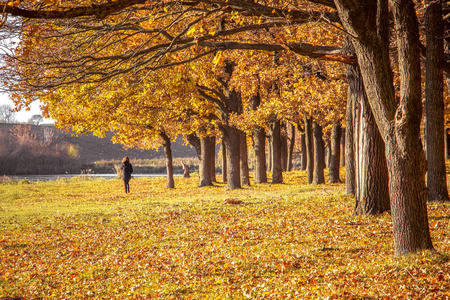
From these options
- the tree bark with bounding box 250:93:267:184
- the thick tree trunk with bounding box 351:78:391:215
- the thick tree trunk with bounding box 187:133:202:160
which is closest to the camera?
the thick tree trunk with bounding box 351:78:391:215

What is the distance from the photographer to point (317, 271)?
655cm

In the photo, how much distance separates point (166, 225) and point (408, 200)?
788cm

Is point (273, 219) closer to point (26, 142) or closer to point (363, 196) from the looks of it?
point (363, 196)

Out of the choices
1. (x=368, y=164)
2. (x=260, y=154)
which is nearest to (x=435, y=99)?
A: (x=368, y=164)

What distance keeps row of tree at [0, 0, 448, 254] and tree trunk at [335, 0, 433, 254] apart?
0.05ft

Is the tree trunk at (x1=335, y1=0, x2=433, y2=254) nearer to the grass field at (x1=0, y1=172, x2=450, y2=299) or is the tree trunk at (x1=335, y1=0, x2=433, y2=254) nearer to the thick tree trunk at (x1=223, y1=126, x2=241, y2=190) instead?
the grass field at (x1=0, y1=172, x2=450, y2=299)

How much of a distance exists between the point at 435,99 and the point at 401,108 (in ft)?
18.5

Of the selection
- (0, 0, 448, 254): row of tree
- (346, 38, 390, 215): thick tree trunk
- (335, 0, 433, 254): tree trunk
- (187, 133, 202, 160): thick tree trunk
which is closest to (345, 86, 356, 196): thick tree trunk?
(0, 0, 448, 254): row of tree

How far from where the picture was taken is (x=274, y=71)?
1836 centimetres

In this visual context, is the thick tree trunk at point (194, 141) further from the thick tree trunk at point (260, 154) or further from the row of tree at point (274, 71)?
the row of tree at point (274, 71)

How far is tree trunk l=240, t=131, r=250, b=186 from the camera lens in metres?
23.5

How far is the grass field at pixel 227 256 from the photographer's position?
233 inches

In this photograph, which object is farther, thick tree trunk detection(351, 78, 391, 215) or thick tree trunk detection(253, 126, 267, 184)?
thick tree trunk detection(253, 126, 267, 184)

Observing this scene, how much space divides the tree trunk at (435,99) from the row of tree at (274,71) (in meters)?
0.03
